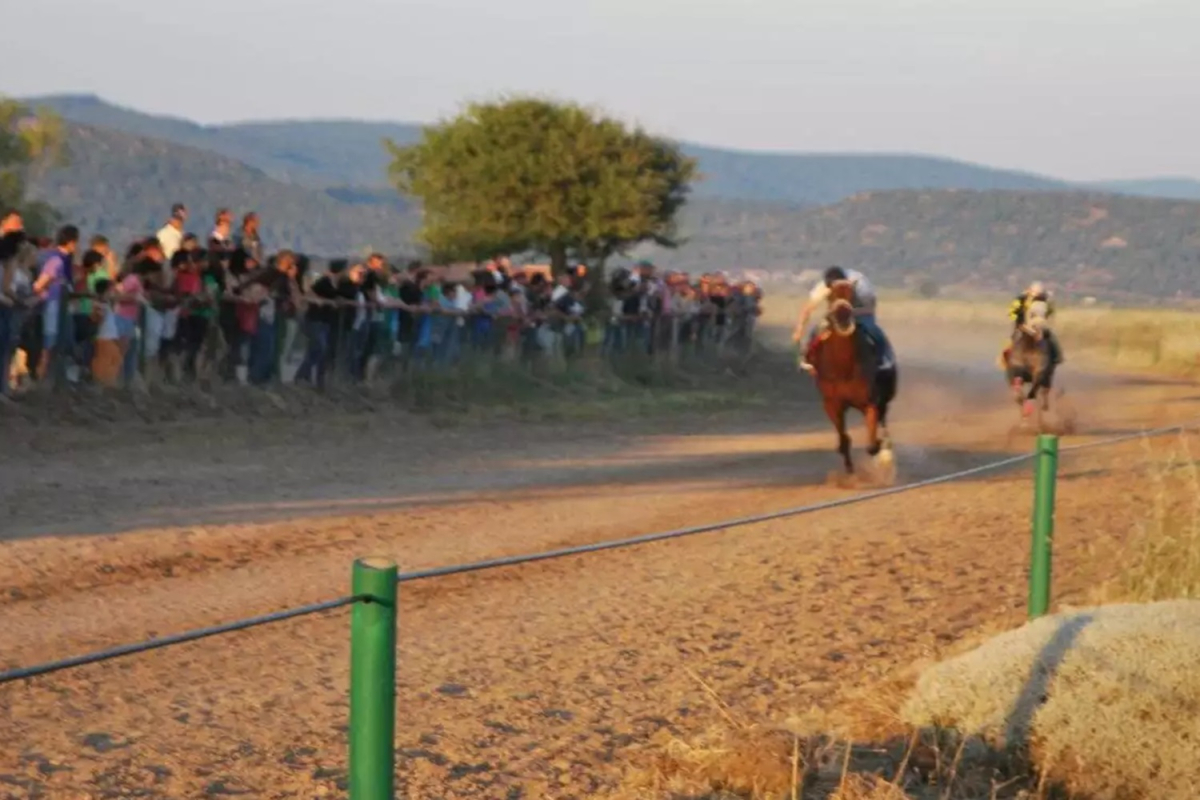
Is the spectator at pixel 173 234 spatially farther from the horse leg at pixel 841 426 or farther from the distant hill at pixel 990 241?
→ the distant hill at pixel 990 241

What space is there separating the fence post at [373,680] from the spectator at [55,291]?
1378 cm

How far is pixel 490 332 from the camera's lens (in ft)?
84.5

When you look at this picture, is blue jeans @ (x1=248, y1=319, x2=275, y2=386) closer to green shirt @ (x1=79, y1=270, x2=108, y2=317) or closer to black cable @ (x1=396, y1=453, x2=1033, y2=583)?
green shirt @ (x1=79, y1=270, x2=108, y2=317)

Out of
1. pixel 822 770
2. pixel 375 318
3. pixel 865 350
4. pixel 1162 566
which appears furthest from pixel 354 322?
pixel 822 770

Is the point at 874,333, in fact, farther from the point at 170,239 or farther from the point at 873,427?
the point at 170,239

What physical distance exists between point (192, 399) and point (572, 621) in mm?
9625

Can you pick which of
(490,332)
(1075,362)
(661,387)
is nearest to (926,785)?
(490,332)

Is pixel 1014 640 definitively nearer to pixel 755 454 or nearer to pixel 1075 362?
pixel 755 454

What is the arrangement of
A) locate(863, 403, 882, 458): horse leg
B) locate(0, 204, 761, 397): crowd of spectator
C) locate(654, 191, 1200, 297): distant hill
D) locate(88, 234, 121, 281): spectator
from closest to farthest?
1. locate(0, 204, 761, 397): crowd of spectator
2. locate(863, 403, 882, 458): horse leg
3. locate(88, 234, 121, 281): spectator
4. locate(654, 191, 1200, 297): distant hill

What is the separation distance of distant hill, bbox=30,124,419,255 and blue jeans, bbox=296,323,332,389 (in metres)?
117

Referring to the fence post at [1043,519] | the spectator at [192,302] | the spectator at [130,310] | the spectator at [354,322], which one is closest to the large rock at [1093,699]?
the fence post at [1043,519]

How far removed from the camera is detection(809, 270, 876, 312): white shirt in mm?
17986

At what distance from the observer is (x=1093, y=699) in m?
7.79

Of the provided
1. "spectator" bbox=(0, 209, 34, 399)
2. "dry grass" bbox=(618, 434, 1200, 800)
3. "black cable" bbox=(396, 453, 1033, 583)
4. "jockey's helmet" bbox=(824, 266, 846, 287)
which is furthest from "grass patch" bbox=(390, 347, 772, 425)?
"dry grass" bbox=(618, 434, 1200, 800)
